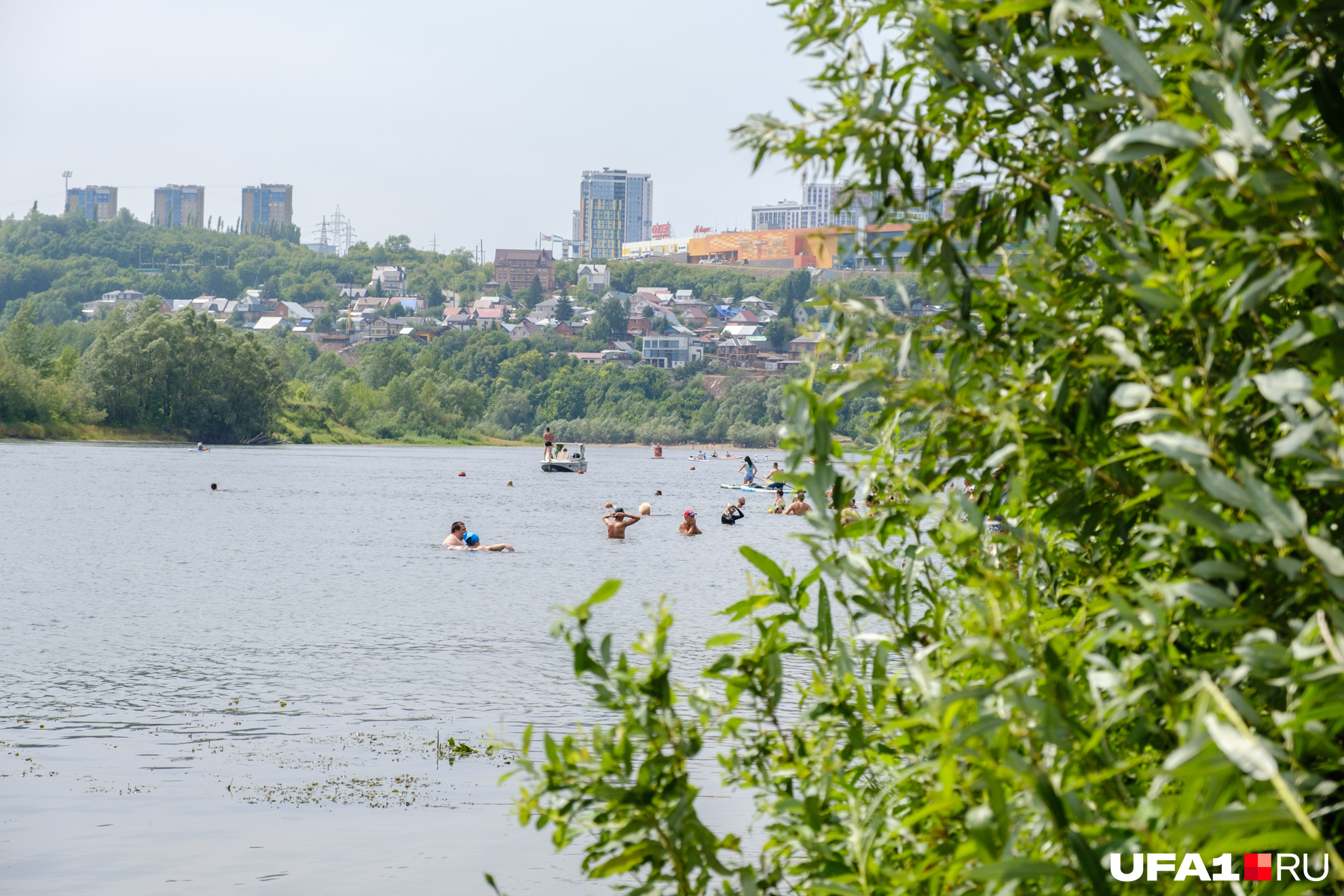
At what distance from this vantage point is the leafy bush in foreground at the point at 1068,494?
164 cm

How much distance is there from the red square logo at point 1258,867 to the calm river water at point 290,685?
1.24 m

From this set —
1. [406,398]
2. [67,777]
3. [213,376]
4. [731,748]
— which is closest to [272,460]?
[213,376]

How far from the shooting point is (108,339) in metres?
100

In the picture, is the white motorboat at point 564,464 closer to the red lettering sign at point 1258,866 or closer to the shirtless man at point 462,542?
the shirtless man at point 462,542

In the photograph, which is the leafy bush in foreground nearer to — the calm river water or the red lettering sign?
the red lettering sign

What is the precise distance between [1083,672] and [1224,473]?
0.75 metres

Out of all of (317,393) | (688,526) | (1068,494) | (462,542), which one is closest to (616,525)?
(688,526)

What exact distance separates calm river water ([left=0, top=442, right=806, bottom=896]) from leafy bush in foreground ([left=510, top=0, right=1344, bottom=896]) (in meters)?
0.75

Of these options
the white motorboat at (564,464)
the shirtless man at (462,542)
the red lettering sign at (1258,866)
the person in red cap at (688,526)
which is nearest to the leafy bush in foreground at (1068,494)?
the red lettering sign at (1258,866)

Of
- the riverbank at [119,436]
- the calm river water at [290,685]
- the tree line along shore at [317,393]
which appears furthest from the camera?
the tree line along shore at [317,393]

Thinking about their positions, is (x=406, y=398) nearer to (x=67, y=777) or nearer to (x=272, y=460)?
(x=272, y=460)

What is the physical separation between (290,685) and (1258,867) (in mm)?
14664

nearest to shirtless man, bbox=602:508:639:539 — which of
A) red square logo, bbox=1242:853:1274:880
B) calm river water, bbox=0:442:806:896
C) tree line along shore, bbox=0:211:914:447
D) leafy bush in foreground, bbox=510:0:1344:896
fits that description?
calm river water, bbox=0:442:806:896

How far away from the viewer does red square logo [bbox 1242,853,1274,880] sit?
1991 mm
